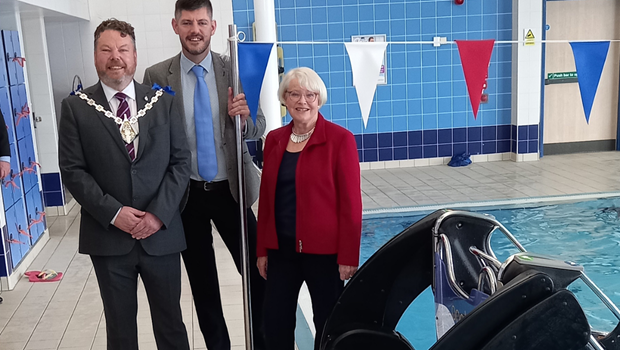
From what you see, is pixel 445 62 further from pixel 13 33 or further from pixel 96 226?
pixel 96 226

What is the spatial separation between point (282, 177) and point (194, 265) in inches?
26.9

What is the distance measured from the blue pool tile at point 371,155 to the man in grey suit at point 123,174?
5.84m

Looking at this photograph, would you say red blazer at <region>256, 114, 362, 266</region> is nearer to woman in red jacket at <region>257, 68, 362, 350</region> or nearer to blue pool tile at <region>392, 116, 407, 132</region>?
woman in red jacket at <region>257, 68, 362, 350</region>

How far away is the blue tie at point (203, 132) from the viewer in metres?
2.62

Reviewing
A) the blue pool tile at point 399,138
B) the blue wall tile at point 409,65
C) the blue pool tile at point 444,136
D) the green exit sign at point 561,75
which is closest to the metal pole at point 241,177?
the blue wall tile at point 409,65

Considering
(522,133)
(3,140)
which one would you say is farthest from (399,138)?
(3,140)

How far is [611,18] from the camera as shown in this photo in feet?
27.4

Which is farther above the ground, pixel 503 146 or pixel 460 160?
pixel 503 146

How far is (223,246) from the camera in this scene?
5.21 metres

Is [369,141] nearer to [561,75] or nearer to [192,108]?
[561,75]

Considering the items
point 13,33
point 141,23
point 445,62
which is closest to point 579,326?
point 13,33

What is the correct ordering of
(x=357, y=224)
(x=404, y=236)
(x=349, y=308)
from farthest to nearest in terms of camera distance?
(x=357, y=224) → (x=349, y=308) → (x=404, y=236)

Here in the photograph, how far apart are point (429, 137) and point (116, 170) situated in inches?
250

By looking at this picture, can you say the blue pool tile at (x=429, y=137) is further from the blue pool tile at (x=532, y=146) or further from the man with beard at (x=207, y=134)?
the man with beard at (x=207, y=134)
